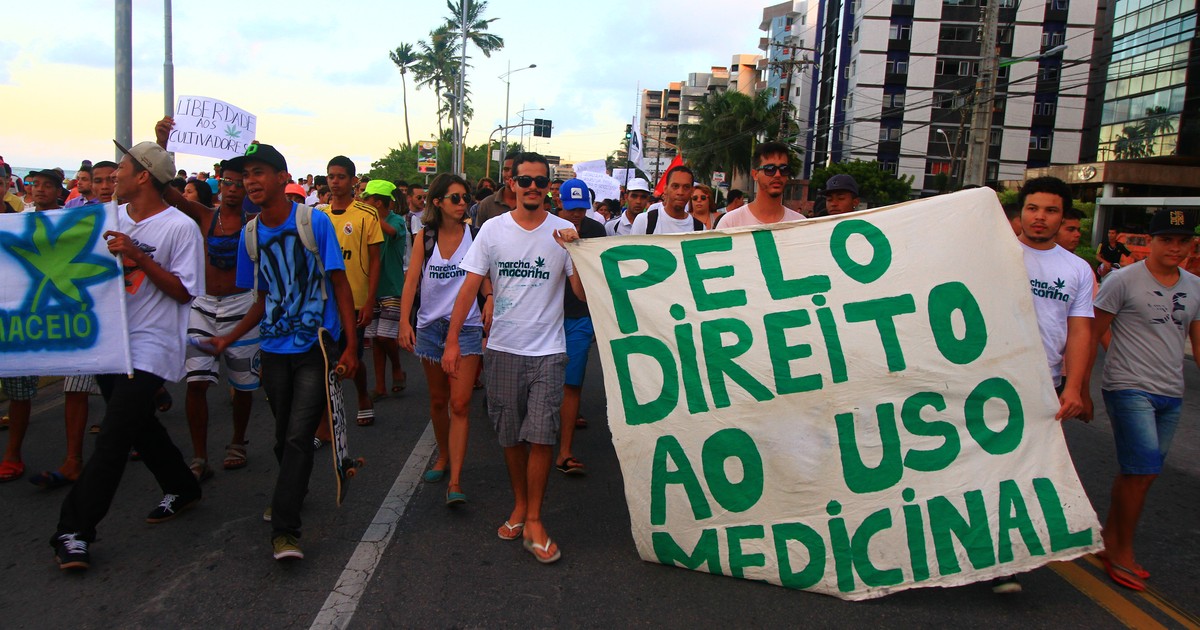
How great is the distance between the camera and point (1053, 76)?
213ft

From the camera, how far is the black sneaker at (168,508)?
4.17 metres

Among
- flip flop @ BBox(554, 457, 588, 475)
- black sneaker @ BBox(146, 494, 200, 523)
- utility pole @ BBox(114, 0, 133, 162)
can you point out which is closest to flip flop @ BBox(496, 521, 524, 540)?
flip flop @ BBox(554, 457, 588, 475)

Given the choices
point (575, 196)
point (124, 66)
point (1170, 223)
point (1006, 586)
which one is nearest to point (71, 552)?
point (575, 196)

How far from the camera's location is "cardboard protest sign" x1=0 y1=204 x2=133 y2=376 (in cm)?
394

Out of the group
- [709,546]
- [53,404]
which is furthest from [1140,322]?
[53,404]

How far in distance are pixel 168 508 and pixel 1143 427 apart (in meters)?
4.73

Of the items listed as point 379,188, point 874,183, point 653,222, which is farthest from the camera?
point 874,183

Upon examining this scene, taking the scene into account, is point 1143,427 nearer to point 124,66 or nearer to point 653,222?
point 653,222

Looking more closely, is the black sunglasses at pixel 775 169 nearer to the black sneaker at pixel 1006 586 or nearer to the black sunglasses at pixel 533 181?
the black sunglasses at pixel 533 181

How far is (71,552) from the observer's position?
140 inches

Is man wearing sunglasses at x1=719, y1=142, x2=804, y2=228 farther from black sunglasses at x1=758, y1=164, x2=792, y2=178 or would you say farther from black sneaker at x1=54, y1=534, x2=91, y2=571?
black sneaker at x1=54, y1=534, x2=91, y2=571

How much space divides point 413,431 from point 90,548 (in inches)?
95.7

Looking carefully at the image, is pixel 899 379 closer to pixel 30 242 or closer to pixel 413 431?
pixel 413 431

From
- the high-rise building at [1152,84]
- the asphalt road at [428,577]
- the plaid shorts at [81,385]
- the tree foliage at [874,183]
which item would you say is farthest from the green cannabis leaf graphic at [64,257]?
the tree foliage at [874,183]
